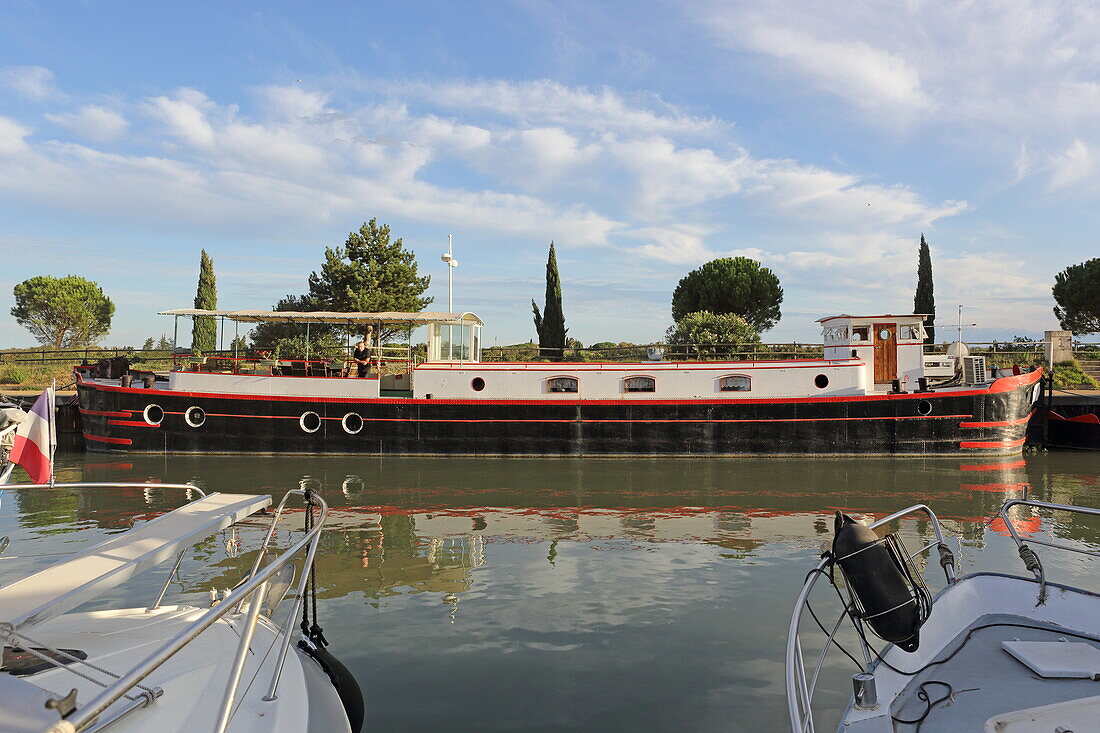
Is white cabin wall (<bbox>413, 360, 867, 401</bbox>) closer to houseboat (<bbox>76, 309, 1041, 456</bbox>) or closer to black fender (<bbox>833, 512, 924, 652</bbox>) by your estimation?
houseboat (<bbox>76, 309, 1041, 456</bbox>)

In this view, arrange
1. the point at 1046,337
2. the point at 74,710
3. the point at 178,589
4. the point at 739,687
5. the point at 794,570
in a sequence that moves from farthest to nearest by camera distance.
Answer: the point at 1046,337
the point at 794,570
the point at 178,589
the point at 739,687
the point at 74,710

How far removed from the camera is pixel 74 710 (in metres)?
2.61

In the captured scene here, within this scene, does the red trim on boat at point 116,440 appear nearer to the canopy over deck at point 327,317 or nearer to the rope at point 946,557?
the canopy over deck at point 327,317

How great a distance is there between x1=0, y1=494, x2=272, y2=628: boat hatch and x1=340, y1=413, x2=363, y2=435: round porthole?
14.5 metres

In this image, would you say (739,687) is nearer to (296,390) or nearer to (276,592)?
(276,592)

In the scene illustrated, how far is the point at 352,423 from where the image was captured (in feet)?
65.4

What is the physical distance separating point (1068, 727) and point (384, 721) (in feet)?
14.9

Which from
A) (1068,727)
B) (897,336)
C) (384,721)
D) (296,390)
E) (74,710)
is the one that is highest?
(897,336)

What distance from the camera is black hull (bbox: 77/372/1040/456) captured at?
766 inches

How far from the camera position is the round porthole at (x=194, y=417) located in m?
20.0

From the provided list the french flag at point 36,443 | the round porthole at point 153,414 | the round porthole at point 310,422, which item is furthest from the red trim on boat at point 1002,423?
the round porthole at point 153,414

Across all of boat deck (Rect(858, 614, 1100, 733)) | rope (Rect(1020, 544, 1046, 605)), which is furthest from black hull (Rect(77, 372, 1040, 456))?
boat deck (Rect(858, 614, 1100, 733))

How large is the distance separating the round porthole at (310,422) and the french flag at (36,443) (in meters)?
12.9

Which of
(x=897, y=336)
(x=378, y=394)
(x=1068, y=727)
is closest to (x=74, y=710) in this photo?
(x=1068, y=727)
